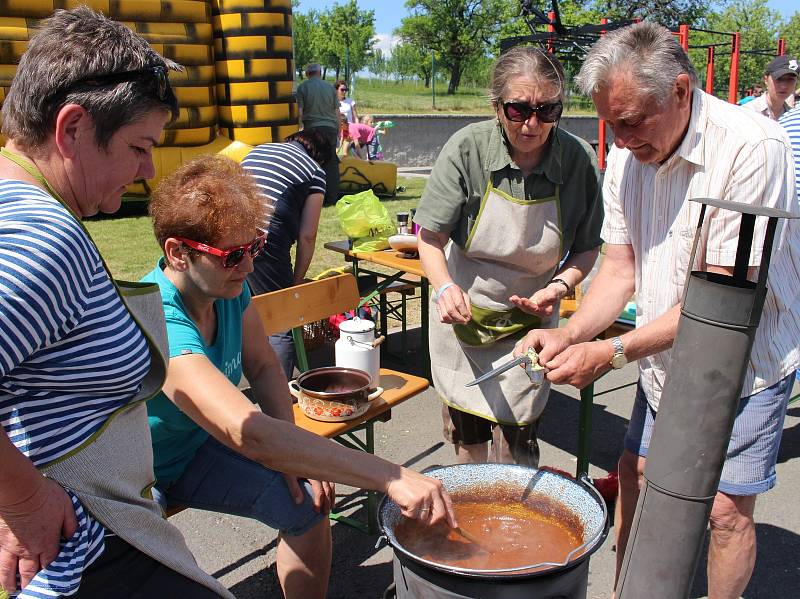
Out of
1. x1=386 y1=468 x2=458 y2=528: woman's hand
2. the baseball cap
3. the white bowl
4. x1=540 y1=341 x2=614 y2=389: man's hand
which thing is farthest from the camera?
the baseball cap

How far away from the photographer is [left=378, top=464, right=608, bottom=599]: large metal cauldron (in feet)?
4.77

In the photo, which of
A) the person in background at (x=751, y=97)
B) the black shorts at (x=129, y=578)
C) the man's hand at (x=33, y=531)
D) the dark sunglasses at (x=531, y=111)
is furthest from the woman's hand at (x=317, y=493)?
the person in background at (x=751, y=97)

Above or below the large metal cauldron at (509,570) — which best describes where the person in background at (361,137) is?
above

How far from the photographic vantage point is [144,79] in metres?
1.38

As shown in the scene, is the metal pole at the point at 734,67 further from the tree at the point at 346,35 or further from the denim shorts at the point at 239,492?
the tree at the point at 346,35

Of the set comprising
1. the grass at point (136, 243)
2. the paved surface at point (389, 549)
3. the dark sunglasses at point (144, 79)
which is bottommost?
the paved surface at point (389, 549)

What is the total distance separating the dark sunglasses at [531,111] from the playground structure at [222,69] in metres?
7.00

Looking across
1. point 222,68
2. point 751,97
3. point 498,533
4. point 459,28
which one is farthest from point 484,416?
point 459,28

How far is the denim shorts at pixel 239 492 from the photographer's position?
2.14m

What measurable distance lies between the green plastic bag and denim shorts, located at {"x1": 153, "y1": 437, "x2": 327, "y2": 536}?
2972 mm

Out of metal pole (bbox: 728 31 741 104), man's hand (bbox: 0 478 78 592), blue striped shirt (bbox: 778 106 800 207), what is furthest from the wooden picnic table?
metal pole (bbox: 728 31 741 104)

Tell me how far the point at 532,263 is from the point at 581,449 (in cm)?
111

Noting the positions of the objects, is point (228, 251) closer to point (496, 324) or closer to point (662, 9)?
point (496, 324)

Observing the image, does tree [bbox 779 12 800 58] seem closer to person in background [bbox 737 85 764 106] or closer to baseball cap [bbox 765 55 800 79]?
person in background [bbox 737 85 764 106]
